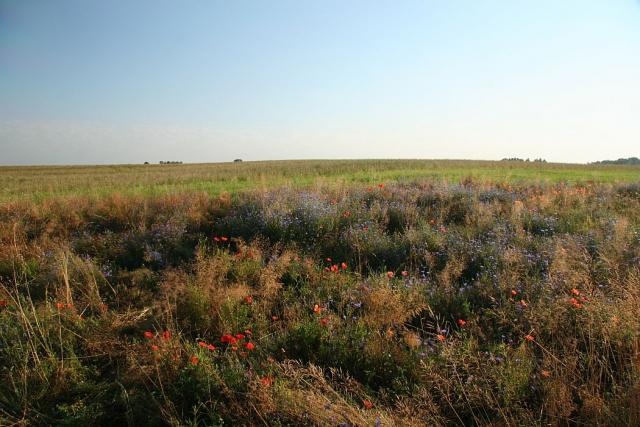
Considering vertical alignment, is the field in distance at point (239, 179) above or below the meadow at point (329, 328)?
above

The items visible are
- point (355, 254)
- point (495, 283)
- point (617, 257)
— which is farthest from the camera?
point (355, 254)

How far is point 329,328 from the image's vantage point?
3732mm

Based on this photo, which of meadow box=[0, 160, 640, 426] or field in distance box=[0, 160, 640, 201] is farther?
field in distance box=[0, 160, 640, 201]

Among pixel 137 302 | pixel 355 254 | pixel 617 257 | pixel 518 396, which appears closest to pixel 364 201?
pixel 355 254

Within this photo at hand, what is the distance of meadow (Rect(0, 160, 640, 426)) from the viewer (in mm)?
2895

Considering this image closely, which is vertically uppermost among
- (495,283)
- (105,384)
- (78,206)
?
(78,206)

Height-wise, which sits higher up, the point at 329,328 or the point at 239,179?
the point at 239,179

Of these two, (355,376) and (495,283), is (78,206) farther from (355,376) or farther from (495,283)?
(495,283)

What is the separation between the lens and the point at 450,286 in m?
4.88

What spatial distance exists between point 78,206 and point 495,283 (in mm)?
9632

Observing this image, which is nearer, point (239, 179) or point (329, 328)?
point (329, 328)

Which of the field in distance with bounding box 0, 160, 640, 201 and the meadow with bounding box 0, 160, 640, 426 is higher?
the field in distance with bounding box 0, 160, 640, 201

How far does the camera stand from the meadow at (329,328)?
2895 mm

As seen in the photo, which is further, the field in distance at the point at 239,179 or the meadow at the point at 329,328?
the field in distance at the point at 239,179
